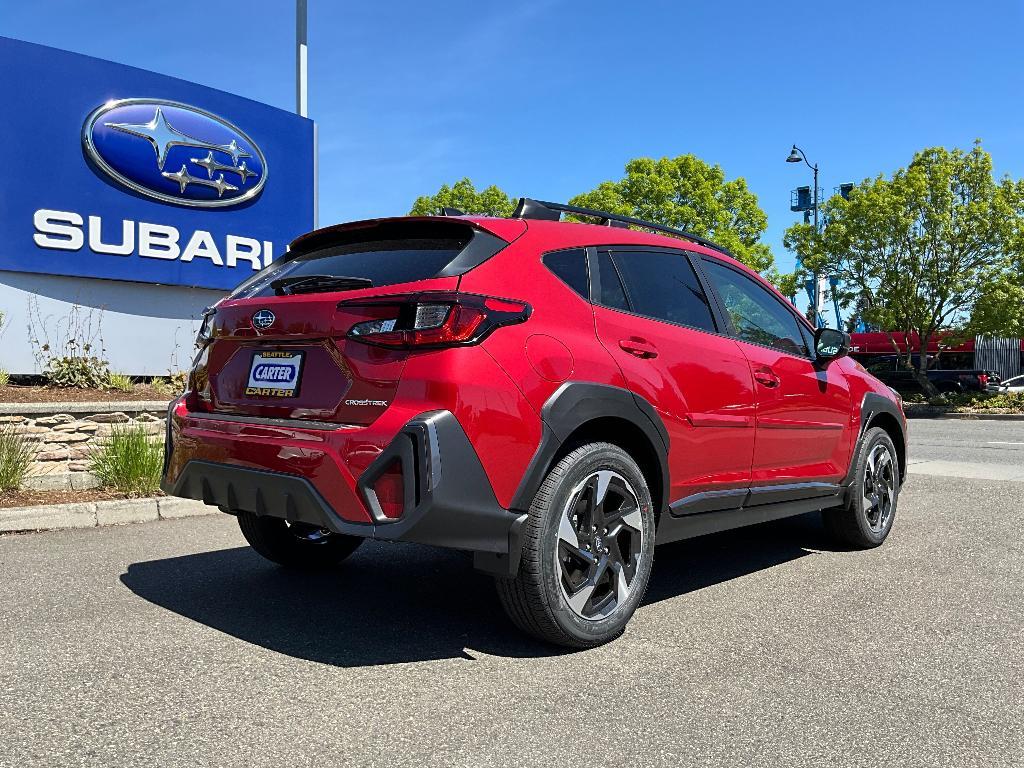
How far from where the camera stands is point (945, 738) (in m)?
2.67

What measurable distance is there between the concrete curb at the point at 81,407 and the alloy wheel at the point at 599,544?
5.75 m

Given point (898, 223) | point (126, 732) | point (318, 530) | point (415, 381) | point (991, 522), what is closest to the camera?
point (126, 732)

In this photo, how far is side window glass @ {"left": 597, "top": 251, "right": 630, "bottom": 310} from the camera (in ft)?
12.5

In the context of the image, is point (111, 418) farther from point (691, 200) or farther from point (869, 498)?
point (691, 200)

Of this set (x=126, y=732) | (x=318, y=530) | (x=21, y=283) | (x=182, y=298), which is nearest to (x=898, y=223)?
(x=182, y=298)

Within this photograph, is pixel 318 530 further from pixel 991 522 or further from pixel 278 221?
pixel 278 221

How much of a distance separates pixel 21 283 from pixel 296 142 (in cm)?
446

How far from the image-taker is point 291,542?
470cm

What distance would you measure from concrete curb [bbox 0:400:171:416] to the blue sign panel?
289cm

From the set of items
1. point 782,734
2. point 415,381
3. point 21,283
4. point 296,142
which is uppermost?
point 296,142

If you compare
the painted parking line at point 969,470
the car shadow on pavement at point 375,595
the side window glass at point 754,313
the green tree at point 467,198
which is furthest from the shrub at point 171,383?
the green tree at point 467,198

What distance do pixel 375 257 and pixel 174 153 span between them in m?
9.43

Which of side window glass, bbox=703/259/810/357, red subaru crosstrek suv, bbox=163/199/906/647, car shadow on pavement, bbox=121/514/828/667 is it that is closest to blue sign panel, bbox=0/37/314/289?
car shadow on pavement, bbox=121/514/828/667

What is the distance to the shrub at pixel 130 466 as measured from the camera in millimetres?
6914
